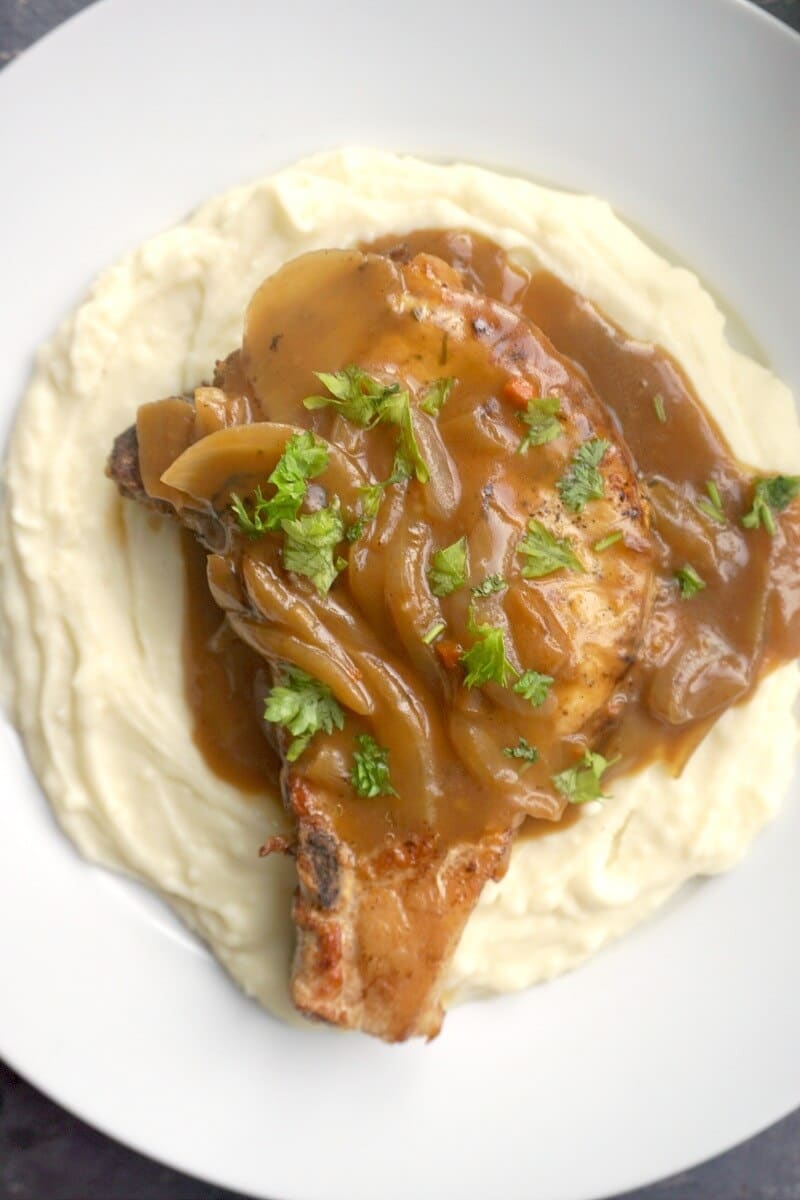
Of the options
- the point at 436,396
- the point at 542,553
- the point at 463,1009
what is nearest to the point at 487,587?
the point at 542,553

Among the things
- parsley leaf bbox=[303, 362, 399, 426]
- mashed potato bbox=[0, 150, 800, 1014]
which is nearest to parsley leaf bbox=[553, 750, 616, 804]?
mashed potato bbox=[0, 150, 800, 1014]

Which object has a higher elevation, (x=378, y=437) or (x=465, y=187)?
(x=465, y=187)

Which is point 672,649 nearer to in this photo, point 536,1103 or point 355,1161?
point 536,1103

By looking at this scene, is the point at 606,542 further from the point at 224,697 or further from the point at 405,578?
the point at 224,697

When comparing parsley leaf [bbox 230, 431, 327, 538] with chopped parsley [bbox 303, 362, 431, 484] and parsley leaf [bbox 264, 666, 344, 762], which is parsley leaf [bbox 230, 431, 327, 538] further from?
parsley leaf [bbox 264, 666, 344, 762]

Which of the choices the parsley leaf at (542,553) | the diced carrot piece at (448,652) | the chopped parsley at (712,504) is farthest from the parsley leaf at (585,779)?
the chopped parsley at (712,504)

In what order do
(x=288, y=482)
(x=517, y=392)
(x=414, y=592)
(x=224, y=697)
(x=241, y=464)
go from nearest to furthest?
(x=288, y=482)
(x=414, y=592)
(x=241, y=464)
(x=517, y=392)
(x=224, y=697)

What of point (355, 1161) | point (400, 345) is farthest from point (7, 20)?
point (355, 1161)
